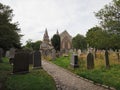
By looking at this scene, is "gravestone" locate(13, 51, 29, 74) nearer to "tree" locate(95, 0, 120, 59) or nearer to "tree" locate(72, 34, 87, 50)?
"tree" locate(95, 0, 120, 59)

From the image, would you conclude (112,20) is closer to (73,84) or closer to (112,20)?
(112,20)

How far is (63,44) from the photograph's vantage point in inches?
3465

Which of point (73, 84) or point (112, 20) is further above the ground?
point (112, 20)

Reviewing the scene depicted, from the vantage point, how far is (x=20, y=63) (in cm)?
1267

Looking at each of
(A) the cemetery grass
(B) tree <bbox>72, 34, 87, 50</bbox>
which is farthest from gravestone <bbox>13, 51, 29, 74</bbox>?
(B) tree <bbox>72, 34, 87, 50</bbox>

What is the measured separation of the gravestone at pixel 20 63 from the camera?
1243cm

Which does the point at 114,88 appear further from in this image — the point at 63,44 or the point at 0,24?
the point at 63,44

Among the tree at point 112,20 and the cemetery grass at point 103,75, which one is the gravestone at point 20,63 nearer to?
the cemetery grass at point 103,75

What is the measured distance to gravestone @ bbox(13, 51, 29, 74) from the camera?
12.4m

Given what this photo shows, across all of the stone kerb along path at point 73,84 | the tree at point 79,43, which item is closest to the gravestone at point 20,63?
the stone kerb along path at point 73,84

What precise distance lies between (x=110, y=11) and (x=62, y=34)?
70843 mm

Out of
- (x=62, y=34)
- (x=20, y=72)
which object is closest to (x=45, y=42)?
(x=62, y=34)

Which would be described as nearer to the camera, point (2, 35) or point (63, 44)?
point (2, 35)

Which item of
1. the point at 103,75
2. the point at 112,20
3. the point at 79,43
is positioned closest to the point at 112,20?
the point at 112,20
